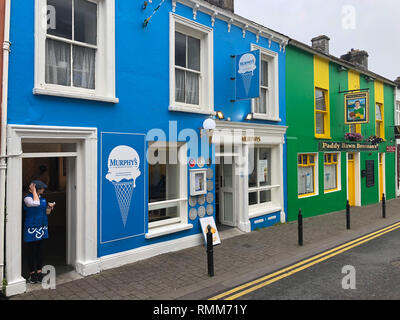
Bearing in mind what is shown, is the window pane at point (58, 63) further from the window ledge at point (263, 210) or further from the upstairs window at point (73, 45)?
the window ledge at point (263, 210)

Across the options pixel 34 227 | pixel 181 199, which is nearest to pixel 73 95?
pixel 34 227

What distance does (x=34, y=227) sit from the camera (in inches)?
218

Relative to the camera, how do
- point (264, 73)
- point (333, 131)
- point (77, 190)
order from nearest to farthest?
point (77, 190) → point (264, 73) → point (333, 131)

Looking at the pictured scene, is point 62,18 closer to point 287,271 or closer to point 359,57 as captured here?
point 287,271

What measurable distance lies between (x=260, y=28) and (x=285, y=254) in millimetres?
7153

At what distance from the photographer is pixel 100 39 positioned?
6570 mm

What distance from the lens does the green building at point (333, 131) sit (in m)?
11.8

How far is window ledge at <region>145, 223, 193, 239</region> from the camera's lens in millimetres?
7246

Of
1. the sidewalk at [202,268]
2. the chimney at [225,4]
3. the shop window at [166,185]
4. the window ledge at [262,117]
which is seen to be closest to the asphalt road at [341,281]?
the sidewalk at [202,268]

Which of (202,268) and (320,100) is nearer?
(202,268)

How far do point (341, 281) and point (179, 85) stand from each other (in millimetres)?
5922

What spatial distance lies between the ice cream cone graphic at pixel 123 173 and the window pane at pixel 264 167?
5044mm

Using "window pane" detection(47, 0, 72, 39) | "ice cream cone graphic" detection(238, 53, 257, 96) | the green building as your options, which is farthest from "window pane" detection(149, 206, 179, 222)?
the green building

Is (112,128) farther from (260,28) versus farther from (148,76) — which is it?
(260,28)
